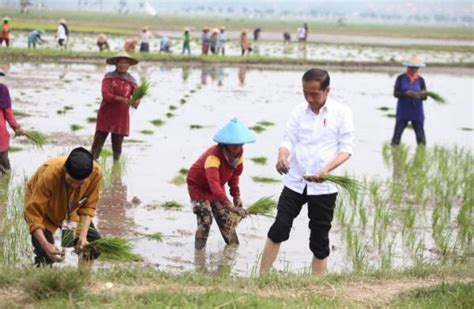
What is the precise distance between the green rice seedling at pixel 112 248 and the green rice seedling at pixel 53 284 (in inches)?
25.9

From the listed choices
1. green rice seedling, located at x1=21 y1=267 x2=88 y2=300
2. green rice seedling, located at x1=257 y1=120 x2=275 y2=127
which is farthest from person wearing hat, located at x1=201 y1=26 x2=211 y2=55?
green rice seedling, located at x1=21 y1=267 x2=88 y2=300

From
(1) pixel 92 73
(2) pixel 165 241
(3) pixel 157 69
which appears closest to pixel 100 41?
(3) pixel 157 69

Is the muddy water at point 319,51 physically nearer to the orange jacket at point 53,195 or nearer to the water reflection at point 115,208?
the water reflection at point 115,208

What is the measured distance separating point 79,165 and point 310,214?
1.60 meters

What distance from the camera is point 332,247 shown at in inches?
284

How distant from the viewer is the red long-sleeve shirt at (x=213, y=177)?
629 centimetres

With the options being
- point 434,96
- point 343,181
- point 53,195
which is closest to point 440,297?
point 343,181

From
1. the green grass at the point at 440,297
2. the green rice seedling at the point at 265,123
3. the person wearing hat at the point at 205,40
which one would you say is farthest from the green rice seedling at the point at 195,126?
the person wearing hat at the point at 205,40

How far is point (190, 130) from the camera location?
1316cm

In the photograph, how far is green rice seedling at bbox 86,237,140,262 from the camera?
5223mm

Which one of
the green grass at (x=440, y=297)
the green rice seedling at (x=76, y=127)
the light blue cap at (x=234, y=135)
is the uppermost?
the light blue cap at (x=234, y=135)

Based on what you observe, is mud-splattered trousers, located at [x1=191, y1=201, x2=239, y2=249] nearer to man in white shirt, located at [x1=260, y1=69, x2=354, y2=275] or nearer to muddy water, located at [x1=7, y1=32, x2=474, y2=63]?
man in white shirt, located at [x1=260, y1=69, x2=354, y2=275]

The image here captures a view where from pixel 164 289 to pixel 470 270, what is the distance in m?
2.11

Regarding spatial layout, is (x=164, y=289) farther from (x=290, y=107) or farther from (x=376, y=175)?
(x=290, y=107)
